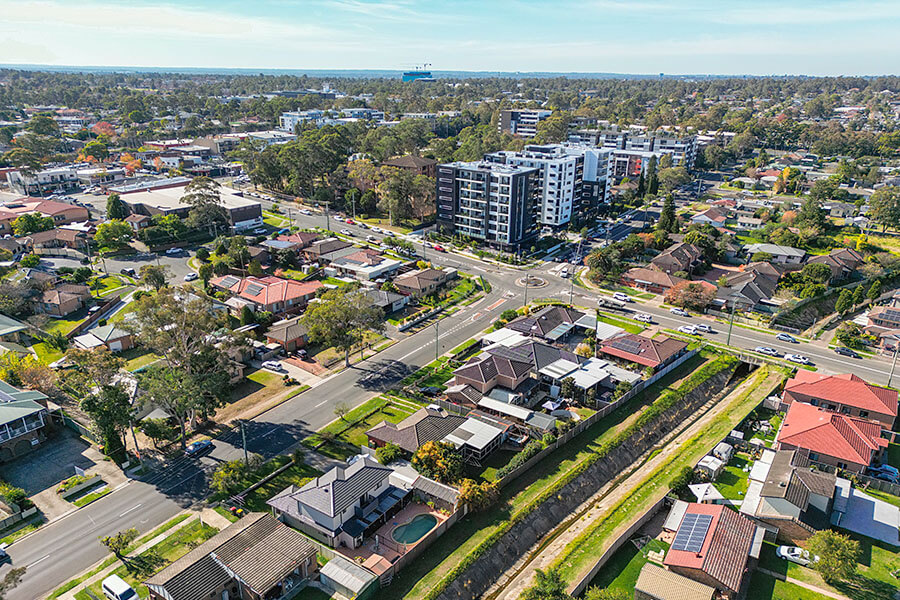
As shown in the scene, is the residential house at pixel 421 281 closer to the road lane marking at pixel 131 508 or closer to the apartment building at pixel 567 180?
the apartment building at pixel 567 180

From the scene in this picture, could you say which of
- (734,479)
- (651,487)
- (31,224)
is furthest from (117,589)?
(31,224)

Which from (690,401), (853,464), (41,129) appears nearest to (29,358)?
(690,401)

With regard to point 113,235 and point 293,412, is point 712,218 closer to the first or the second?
point 293,412

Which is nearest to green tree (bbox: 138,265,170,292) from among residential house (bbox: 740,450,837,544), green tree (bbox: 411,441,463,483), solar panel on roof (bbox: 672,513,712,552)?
green tree (bbox: 411,441,463,483)

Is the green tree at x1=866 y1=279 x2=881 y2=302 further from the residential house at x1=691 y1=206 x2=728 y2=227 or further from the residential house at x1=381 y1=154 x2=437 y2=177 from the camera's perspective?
the residential house at x1=381 y1=154 x2=437 y2=177

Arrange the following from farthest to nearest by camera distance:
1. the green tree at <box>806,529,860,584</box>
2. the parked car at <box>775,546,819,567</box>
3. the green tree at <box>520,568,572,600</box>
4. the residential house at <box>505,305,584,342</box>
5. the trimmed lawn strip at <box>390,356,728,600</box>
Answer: the residential house at <box>505,305,584,342</box>
the parked car at <box>775,546,819,567</box>
the trimmed lawn strip at <box>390,356,728,600</box>
the green tree at <box>806,529,860,584</box>
the green tree at <box>520,568,572,600</box>

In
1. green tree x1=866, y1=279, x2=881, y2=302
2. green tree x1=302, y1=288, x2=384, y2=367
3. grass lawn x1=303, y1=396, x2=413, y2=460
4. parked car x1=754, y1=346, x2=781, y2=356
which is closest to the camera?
grass lawn x1=303, y1=396, x2=413, y2=460

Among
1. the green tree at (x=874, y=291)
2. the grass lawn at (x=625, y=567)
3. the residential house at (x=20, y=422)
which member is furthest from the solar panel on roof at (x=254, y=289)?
the green tree at (x=874, y=291)
